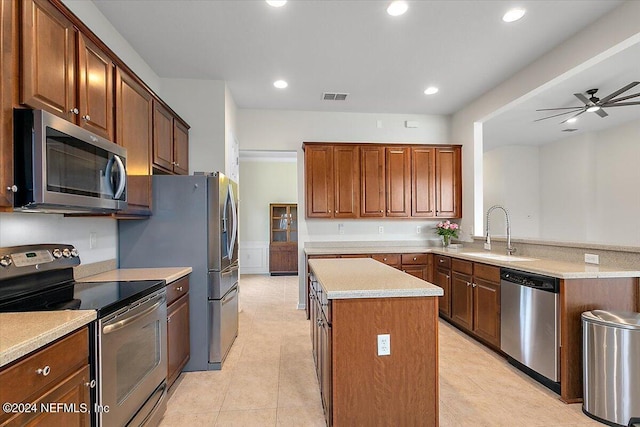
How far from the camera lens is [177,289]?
2.54m

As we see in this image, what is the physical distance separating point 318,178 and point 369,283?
2.79 meters

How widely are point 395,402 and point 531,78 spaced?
3.44m

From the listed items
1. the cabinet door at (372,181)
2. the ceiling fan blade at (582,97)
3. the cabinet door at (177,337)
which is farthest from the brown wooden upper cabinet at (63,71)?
the ceiling fan blade at (582,97)

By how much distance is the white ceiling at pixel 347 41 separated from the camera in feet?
8.24

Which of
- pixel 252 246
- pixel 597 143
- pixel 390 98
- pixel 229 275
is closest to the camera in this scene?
pixel 229 275

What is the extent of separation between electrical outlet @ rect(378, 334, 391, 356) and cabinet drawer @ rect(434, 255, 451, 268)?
99.1 inches

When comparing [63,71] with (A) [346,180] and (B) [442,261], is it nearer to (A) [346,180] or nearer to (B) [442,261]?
(A) [346,180]

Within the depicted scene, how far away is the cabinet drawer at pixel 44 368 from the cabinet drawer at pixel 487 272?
10.4ft

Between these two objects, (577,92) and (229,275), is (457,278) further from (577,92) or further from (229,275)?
(577,92)

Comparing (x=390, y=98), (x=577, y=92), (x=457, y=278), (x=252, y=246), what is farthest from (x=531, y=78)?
(x=252, y=246)

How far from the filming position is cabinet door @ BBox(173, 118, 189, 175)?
3.31 m

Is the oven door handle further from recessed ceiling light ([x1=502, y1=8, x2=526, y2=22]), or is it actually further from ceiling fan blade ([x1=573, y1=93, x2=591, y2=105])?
ceiling fan blade ([x1=573, y1=93, x2=591, y2=105])

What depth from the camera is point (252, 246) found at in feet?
25.1

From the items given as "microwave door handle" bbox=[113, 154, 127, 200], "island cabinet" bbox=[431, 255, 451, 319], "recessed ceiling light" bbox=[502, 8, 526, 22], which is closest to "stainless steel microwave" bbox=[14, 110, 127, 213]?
"microwave door handle" bbox=[113, 154, 127, 200]
